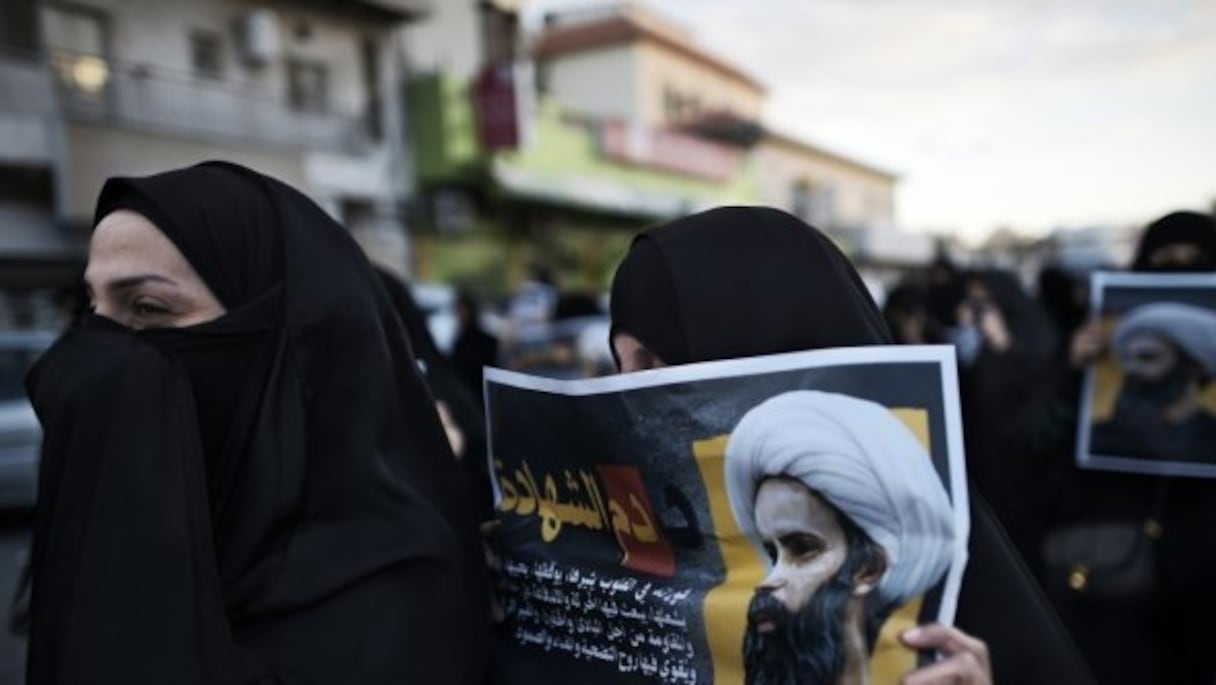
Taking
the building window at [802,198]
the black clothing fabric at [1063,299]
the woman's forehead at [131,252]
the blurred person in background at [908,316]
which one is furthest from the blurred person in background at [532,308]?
the building window at [802,198]

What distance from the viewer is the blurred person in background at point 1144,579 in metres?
2.51

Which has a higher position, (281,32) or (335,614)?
(281,32)

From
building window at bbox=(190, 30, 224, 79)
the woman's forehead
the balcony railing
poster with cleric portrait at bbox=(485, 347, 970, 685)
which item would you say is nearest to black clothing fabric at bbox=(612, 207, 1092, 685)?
poster with cleric portrait at bbox=(485, 347, 970, 685)

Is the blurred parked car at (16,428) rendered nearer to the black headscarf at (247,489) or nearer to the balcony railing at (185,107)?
the balcony railing at (185,107)

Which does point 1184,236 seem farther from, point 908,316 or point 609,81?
point 609,81

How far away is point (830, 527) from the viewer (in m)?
1.11

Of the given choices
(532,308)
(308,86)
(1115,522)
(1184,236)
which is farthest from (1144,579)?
(308,86)

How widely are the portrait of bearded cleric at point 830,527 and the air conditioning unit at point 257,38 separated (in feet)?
49.4

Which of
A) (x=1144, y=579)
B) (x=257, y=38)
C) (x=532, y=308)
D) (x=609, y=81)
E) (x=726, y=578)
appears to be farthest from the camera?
(x=609, y=81)

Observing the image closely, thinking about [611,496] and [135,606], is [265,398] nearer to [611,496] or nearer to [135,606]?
[135,606]

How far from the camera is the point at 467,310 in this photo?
26.6 feet

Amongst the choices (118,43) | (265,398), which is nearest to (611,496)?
(265,398)

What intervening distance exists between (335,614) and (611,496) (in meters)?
0.36

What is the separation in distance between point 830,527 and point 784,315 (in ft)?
0.87
